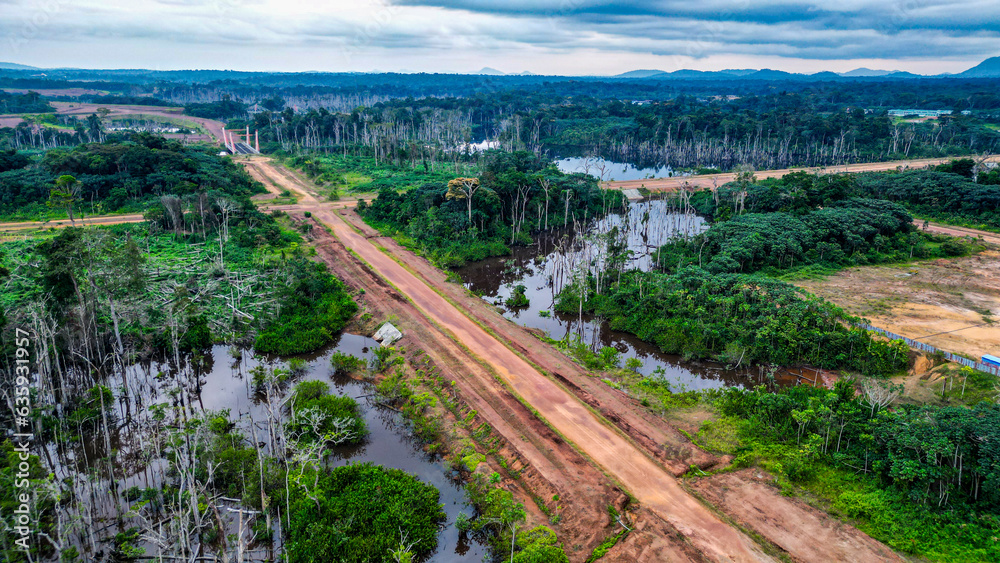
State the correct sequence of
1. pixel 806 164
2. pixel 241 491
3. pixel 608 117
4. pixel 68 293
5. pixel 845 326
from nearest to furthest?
pixel 241 491 → pixel 68 293 → pixel 845 326 → pixel 806 164 → pixel 608 117

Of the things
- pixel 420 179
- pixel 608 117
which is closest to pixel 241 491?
pixel 420 179

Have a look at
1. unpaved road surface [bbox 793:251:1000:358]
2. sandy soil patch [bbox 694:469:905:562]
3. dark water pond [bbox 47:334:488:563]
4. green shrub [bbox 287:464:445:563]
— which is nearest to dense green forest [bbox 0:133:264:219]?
dark water pond [bbox 47:334:488:563]

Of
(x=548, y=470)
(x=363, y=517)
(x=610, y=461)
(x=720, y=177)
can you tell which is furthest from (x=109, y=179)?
(x=720, y=177)

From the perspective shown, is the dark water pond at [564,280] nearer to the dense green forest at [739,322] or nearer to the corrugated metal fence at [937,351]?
the dense green forest at [739,322]

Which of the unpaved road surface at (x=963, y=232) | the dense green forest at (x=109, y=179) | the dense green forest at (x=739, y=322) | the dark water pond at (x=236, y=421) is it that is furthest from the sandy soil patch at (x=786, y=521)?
the dense green forest at (x=109, y=179)

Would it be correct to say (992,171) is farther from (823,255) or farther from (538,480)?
(538,480)

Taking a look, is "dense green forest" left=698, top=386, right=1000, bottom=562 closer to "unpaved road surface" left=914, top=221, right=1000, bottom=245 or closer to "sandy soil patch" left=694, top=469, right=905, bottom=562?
"sandy soil patch" left=694, top=469, right=905, bottom=562
